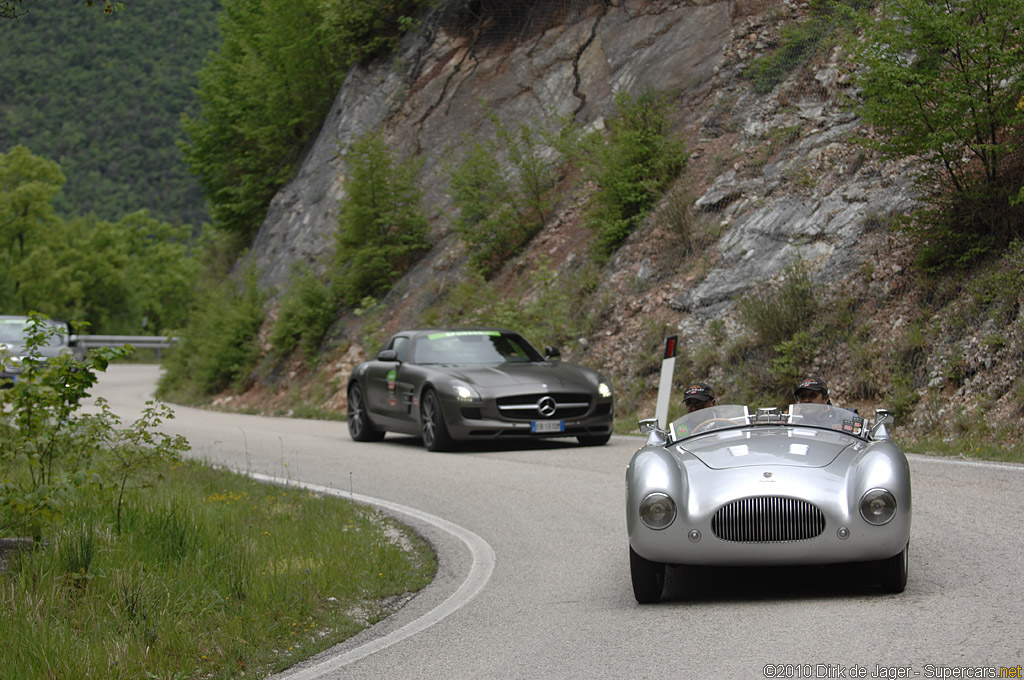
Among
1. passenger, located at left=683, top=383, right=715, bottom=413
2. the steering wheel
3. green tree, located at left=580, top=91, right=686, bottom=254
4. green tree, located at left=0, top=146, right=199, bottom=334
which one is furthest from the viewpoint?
green tree, located at left=0, top=146, right=199, bottom=334

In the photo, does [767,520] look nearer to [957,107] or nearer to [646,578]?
[646,578]

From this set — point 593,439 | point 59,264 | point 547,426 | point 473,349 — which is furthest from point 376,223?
point 59,264

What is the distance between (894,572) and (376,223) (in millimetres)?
23319

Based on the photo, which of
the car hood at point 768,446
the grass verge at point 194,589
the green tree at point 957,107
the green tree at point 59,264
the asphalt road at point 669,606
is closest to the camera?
the asphalt road at point 669,606

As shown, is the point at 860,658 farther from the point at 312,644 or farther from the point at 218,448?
the point at 218,448

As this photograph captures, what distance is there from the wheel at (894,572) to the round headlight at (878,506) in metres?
0.23

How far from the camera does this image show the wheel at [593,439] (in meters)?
15.1

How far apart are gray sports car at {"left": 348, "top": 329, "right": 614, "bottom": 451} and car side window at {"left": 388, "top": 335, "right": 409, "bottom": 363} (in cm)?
2

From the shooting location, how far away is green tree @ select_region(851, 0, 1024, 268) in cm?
1427

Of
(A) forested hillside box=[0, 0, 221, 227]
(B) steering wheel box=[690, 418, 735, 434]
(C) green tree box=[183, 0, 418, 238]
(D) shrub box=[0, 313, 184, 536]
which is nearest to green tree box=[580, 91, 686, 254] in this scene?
(C) green tree box=[183, 0, 418, 238]

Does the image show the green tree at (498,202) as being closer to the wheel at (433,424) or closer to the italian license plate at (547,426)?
the wheel at (433,424)

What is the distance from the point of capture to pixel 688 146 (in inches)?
910

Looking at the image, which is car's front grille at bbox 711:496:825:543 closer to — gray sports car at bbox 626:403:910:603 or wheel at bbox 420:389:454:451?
gray sports car at bbox 626:403:910:603

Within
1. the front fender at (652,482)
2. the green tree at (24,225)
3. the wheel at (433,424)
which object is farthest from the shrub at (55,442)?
the green tree at (24,225)
